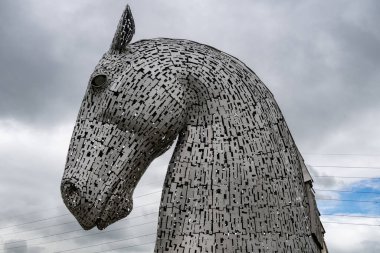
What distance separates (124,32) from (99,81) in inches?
11.9

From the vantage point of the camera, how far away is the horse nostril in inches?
104

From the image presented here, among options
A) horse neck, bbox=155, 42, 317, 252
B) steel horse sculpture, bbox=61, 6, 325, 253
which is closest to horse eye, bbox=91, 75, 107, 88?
A: steel horse sculpture, bbox=61, 6, 325, 253

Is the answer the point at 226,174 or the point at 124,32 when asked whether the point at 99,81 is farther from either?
the point at 226,174

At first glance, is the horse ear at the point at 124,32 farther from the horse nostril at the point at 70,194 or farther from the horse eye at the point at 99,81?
the horse nostril at the point at 70,194

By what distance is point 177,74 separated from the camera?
2.68 meters

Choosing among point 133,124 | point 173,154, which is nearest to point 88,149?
point 133,124

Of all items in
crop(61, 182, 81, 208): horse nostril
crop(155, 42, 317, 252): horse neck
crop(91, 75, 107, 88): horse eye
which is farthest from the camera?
crop(91, 75, 107, 88): horse eye

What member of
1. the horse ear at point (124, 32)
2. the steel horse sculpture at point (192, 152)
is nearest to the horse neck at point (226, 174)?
the steel horse sculpture at point (192, 152)

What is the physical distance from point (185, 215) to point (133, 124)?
0.55 meters

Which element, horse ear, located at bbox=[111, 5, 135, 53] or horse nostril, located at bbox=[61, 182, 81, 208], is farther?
horse ear, located at bbox=[111, 5, 135, 53]

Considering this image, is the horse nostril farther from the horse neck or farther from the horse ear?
the horse ear

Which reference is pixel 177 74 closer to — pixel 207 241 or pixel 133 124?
pixel 133 124

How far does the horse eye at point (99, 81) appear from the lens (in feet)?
9.22

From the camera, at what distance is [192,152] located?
252cm
